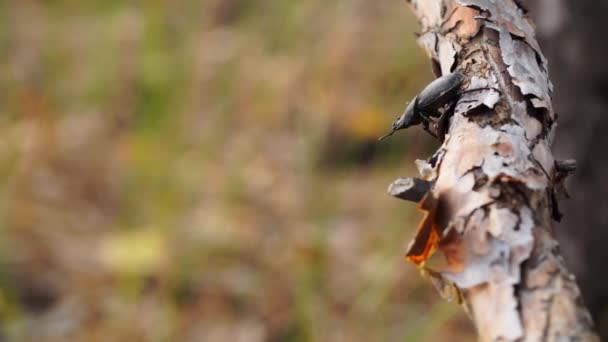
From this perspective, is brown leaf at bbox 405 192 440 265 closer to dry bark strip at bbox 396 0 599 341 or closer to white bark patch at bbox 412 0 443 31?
dry bark strip at bbox 396 0 599 341

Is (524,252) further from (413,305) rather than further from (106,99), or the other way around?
(106,99)

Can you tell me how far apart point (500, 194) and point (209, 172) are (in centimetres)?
256

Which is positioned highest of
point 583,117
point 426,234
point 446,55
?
point 446,55

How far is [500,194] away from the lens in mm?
600

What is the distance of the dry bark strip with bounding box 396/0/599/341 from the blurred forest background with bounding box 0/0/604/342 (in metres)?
1.35

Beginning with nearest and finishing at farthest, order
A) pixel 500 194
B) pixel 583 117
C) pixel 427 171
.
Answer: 1. pixel 500 194
2. pixel 427 171
3. pixel 583 117

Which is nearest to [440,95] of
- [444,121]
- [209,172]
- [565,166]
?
[444,121]

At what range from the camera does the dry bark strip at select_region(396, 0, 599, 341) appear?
1.73 feet

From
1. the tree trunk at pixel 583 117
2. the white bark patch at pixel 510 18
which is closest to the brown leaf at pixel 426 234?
the white bark patch at pixel 510 18

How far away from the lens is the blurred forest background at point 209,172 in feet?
8.52

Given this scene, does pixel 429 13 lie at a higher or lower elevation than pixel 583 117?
higher

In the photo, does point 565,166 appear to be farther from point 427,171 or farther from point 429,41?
point 429,41

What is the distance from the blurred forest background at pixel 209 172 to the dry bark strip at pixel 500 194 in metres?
1.35

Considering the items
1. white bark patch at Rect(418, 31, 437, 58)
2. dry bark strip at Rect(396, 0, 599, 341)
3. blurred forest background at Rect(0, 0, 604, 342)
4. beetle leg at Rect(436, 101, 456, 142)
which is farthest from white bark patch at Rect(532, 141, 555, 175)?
blurred forest background at Rect(0, 0, 604, 342)
